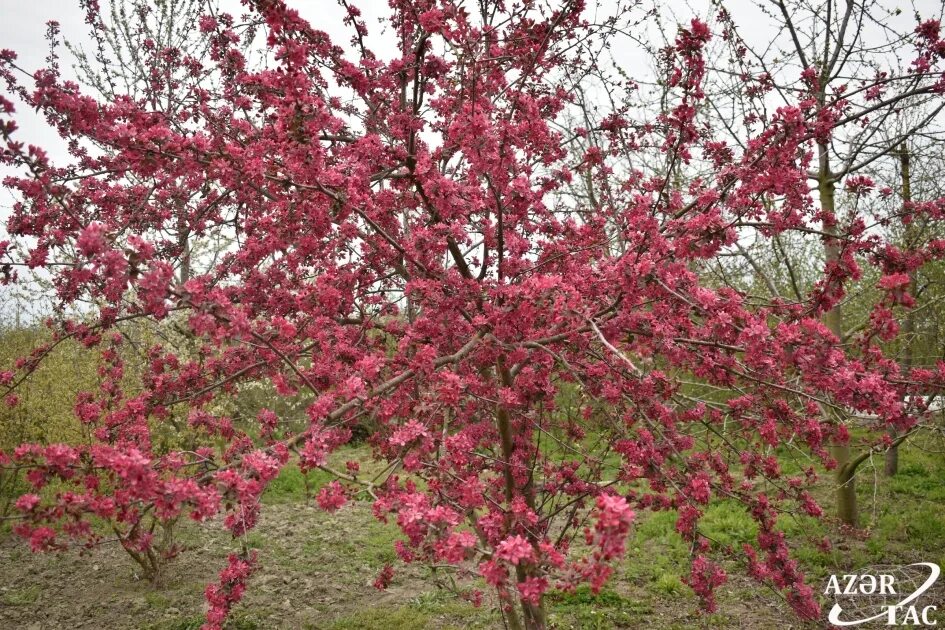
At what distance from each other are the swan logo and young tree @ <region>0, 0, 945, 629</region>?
1.94 meters

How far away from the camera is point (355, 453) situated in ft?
40.7

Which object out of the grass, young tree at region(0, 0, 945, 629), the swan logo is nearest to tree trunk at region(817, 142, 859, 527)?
the swan logo

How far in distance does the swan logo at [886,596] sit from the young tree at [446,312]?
1.94m

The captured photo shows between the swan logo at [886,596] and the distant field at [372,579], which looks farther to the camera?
the distant field at [372,579]

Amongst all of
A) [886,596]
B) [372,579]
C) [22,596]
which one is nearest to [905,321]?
[886,596]

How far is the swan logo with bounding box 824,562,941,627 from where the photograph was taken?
15.6 feet

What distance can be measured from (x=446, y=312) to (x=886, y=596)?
4.84m

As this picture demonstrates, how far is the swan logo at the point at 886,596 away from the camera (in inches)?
187

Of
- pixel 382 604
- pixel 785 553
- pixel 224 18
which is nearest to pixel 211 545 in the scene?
pixel 382 604

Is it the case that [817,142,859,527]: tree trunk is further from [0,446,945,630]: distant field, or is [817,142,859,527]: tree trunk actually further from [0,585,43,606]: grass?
[0,585,43,606]: grass

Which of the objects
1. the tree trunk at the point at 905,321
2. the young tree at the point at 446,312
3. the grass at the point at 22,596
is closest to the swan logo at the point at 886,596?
the young tree at the point at 446,312

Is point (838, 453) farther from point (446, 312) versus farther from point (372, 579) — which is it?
point (446, 312)

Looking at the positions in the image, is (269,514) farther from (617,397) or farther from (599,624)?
(617,397)

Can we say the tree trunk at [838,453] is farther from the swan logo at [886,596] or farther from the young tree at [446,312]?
the young tree at [446,312]
